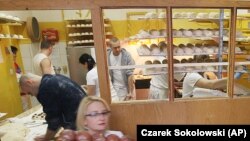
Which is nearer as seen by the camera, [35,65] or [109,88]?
[35,65]

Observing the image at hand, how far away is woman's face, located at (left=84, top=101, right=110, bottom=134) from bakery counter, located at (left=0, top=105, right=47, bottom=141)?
548mm

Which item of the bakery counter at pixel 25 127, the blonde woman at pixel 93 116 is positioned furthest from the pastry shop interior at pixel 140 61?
the blonde woman at pixel 93 116

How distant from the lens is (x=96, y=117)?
141cm

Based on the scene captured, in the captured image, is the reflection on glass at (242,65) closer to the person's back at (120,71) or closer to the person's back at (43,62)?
the person's back at (120,71)

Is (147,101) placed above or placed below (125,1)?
below

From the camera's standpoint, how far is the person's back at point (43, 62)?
1.69 m

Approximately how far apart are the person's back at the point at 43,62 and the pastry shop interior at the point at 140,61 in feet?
0.12

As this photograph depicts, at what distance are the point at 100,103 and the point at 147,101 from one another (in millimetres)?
600

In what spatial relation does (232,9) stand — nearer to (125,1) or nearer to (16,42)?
(125,1)

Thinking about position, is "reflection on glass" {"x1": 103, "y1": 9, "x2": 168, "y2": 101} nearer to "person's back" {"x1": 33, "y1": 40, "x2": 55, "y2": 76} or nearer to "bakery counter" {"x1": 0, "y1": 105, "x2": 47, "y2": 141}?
"person's back" {"x1": 33, "y1": 40, "x2": 55, "y2": 76}

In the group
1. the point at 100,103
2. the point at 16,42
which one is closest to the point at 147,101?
the point at 100,103

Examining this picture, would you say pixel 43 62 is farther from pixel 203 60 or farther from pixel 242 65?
pixel 242 65

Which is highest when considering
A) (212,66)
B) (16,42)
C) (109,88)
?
(16,42)

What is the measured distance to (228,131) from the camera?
0.96 metres
